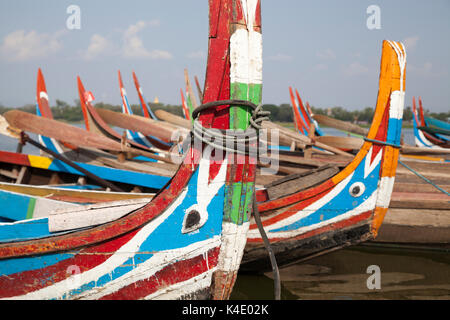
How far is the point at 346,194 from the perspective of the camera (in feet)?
12.1

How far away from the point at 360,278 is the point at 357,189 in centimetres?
145

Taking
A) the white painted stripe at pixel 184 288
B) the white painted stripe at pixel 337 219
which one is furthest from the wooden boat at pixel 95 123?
the white painted stripe at pixel 184 288

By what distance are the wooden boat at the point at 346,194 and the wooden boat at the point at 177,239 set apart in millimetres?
1148

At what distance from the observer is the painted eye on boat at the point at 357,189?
3.66 m

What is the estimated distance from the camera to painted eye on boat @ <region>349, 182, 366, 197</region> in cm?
366

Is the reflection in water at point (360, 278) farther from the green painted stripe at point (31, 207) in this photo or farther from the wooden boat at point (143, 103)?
the wooden boat at point (143, 103)

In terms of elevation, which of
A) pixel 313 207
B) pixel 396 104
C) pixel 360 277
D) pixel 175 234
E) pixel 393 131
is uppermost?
pixel 396 104

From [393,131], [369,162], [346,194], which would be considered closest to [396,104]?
[393,131]

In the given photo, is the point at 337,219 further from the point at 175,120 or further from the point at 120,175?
the point at 175,120

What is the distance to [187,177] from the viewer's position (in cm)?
238

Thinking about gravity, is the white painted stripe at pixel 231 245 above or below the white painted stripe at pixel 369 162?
below
